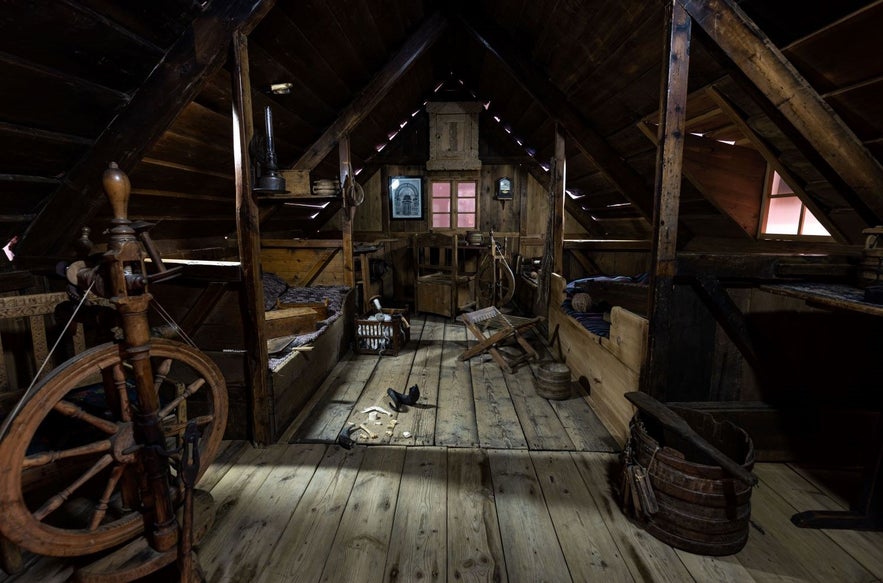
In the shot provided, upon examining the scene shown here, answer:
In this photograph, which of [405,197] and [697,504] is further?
[405,197]

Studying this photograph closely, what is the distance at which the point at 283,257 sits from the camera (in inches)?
209

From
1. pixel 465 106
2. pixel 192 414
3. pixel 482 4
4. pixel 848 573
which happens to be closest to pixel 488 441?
pixel 848 573

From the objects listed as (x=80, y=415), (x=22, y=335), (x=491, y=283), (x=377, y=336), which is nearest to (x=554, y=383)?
(x=377, y=336)

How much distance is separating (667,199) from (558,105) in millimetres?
2463

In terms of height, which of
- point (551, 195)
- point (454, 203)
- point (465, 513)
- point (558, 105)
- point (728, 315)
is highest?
point (558, 105)

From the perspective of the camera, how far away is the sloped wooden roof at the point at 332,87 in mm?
1979

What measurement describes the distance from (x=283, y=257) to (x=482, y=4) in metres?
3.74

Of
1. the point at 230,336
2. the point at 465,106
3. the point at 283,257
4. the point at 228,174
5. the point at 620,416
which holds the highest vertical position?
the point at 465,106

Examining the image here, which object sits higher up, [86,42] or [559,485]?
[86,42]

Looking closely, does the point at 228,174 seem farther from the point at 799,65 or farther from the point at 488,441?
the point at 799,65

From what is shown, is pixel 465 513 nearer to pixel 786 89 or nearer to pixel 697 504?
pixel 697 504

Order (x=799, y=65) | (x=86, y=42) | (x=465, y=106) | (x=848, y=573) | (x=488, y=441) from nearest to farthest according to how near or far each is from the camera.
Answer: (x=848, y=573) → (x=86, y=42) → (x=799, y=65) → (x=488, y=441) → (x=465, y=106)

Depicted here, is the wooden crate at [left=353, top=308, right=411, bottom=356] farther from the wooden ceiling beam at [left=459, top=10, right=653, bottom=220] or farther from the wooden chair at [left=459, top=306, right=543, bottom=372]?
the wooden ceiling beam at [left=459, top=10, right=653, bottom=220]

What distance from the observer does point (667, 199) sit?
90.4 inches
